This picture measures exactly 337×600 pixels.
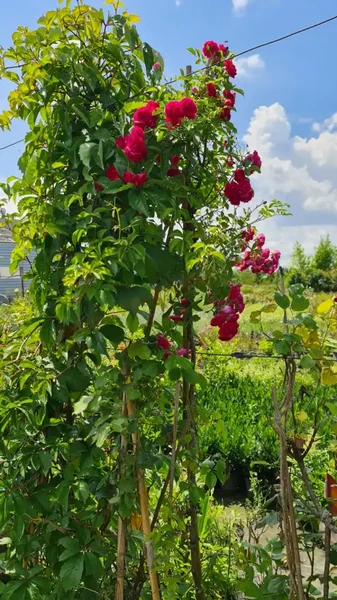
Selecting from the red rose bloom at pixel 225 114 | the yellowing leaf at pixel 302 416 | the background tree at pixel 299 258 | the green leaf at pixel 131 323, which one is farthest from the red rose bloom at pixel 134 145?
the background tree at pixel 299 258

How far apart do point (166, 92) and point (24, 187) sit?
1.53 feet

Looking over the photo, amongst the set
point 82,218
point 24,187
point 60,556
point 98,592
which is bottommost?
point 98,592

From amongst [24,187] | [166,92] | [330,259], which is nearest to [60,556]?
[24,187]

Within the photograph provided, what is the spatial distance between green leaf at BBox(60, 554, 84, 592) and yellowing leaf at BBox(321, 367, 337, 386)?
726 mm

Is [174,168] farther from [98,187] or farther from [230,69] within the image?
[230,69]

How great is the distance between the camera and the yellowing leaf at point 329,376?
1305 millimetres

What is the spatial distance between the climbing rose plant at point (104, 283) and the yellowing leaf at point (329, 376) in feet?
0.92

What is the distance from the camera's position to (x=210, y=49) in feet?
5.24

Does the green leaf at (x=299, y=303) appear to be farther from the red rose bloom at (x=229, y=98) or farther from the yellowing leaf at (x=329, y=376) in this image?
the red rose bloom at (x=229, y=98)

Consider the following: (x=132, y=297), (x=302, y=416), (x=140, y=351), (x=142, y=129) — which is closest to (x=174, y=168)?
(x=142, y=129)

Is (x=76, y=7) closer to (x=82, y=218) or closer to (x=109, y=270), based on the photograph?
(x=82, y=218)

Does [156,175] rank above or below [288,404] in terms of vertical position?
above

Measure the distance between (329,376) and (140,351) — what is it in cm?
45

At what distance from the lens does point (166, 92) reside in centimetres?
151
